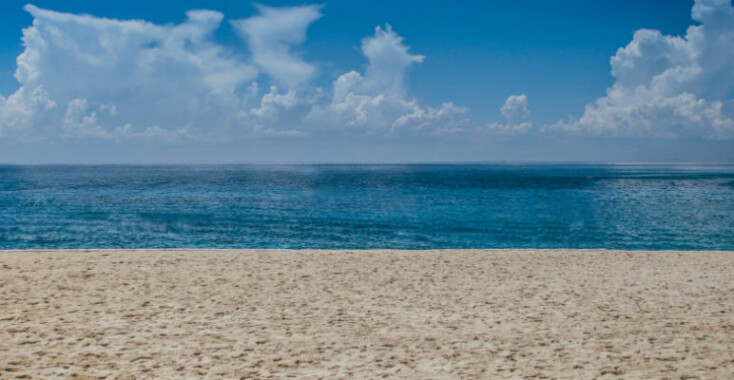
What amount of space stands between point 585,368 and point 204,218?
107 feet

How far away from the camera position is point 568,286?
1291 centimetres

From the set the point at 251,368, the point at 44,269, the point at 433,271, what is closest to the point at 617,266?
the point at 433,271

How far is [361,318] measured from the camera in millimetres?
9852

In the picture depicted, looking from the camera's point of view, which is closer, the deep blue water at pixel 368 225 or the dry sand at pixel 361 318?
the dry sand at pixel 361 318

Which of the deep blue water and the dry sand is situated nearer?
the dry sand

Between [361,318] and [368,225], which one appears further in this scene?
[368,225]

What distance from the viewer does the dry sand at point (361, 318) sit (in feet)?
24.3

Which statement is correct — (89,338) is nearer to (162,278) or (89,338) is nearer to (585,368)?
(162,278)

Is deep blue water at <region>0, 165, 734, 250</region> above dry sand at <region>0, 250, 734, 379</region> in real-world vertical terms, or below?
below

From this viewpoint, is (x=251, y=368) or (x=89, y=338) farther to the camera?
(x=89, y=338)

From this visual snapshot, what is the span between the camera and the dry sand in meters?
7.40

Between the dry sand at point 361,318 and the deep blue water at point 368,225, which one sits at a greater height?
the dry sand at point 361,318

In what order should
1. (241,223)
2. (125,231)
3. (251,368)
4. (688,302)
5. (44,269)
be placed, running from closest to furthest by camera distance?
(251,368)
(688,302)
(44,269)
(125,231)
(241,223)

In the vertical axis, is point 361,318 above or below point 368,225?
above
